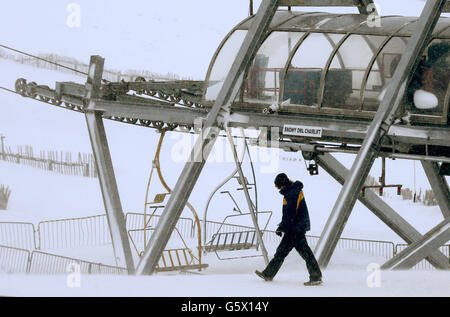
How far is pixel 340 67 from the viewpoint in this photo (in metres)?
20.1

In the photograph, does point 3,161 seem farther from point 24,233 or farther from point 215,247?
point 215,247

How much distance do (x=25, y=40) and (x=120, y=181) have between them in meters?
16.7

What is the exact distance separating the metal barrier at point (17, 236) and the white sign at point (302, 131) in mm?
15877

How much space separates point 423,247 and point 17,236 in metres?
20.3

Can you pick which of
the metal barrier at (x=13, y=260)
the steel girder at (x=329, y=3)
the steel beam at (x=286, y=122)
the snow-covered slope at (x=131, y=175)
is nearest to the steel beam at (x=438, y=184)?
the steel girder at (x=329, y=3)

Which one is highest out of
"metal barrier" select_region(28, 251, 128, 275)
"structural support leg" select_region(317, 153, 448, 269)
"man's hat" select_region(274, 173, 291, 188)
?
"man's hat" select_region(274, 173, 291, 188)

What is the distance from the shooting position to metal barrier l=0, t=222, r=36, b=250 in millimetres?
33281

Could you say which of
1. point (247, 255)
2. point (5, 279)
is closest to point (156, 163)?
point (247, 255)

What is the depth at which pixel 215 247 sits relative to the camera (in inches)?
1080

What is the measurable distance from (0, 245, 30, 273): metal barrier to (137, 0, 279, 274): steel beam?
387 inches

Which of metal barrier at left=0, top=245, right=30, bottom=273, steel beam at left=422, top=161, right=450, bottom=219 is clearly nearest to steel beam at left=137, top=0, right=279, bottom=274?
steel beam at left=422, top=161, right=450, bottom=219

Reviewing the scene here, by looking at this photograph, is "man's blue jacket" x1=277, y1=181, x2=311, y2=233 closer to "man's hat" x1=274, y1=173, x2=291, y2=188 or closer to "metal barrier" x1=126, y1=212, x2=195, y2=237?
"man's hat" x1=274, y1=173, x2=291, y2=188

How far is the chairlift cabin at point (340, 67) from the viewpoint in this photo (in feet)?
61.7

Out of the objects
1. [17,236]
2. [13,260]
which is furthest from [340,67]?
[17,236]
